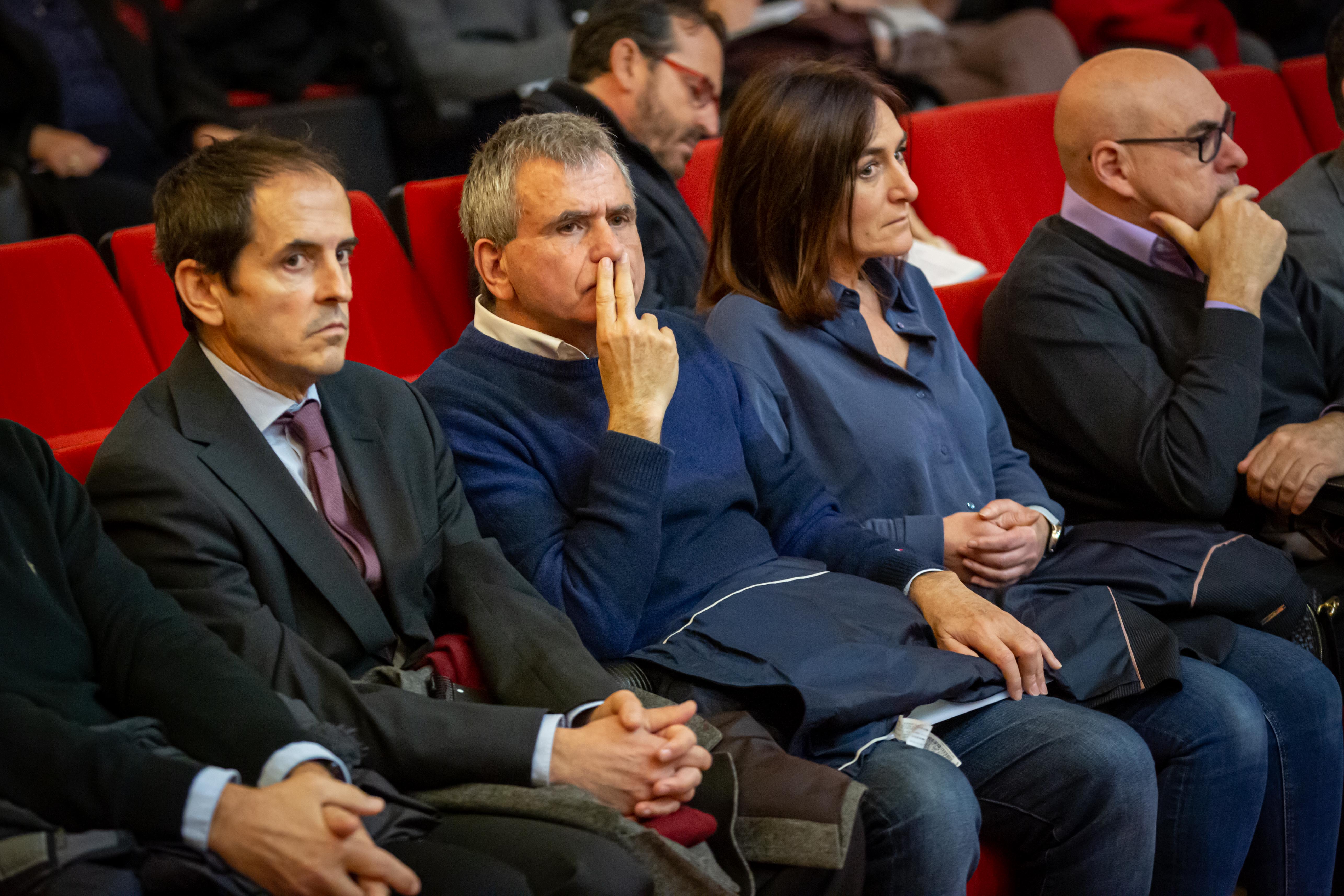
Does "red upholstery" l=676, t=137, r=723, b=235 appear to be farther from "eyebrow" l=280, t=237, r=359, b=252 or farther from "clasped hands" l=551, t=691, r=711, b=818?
"clasped hands" l=551, t=691, r=711, b=818

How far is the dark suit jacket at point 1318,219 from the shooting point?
8.41 ft

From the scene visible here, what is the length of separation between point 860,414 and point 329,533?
878 mm

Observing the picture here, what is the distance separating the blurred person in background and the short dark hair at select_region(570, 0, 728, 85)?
1.09m

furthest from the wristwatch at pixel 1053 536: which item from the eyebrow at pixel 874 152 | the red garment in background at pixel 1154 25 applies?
the red garment in background at pixel 1154 25

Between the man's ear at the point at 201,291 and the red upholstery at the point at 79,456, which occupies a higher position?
the man's ear at the point at 201,291

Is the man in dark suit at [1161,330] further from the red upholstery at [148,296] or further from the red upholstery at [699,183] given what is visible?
the red upholstery at [148,296]

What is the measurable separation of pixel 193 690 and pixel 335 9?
11.0 ft

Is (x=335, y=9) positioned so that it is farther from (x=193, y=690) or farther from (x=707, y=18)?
(x=193, y=690)

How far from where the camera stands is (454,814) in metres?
1.42

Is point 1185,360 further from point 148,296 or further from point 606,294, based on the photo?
point 148,296

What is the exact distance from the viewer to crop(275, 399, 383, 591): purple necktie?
1.61 m

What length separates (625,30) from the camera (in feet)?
9.85

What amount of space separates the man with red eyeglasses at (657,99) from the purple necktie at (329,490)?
3.88ft

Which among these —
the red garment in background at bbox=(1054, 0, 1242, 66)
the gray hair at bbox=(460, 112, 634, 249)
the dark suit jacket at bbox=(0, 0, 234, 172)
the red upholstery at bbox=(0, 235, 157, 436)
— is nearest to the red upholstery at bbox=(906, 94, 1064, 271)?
the red garment in background at bbox=(1054, 0, 1242, 66)
